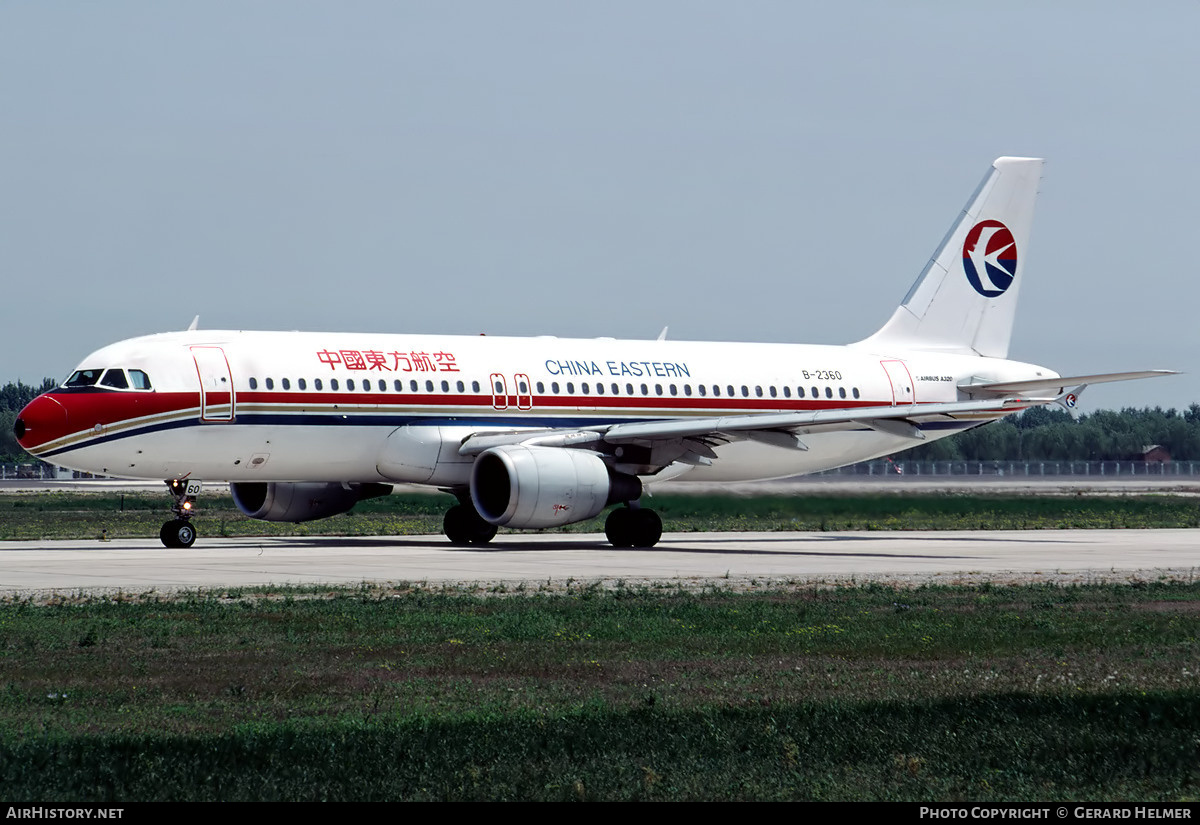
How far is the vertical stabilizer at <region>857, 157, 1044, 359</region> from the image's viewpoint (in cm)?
Result: 4059

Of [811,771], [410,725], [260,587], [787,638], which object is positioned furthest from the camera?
[260,587]

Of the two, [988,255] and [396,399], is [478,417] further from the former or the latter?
[988,255]

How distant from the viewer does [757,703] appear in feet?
37.1

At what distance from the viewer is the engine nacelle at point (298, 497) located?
34.0 metres

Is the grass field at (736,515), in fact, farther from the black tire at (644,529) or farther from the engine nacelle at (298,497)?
the engine nacelle at (298,497)

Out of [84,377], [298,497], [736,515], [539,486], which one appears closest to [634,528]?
[539,486]

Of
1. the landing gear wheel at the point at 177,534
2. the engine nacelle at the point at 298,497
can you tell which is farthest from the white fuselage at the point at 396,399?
the engine nacelle at the point at 298,497

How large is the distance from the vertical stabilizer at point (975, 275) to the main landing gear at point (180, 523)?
60.6 ft

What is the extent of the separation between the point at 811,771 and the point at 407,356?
78.6 ft

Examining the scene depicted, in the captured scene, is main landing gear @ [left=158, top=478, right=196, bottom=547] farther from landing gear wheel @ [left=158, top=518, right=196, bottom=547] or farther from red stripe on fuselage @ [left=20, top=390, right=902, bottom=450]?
red stripe on fuselage @ [left=20, top=390, right=902, bottom=450]

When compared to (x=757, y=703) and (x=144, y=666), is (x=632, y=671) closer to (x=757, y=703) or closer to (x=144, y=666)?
(x=757, y=703)

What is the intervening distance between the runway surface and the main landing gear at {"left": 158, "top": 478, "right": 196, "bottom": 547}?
0.35 m

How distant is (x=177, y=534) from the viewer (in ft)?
98.6
